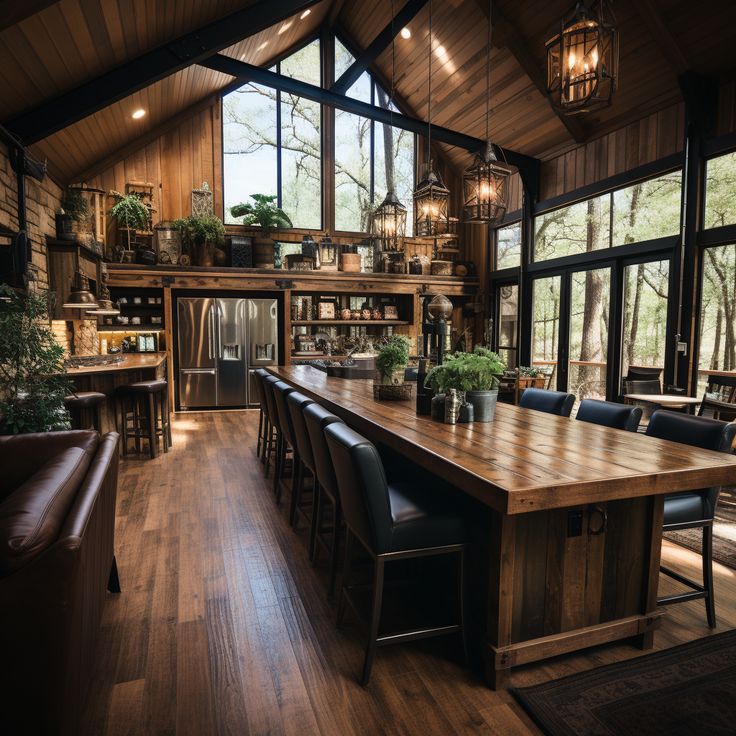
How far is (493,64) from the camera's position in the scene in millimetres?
7152

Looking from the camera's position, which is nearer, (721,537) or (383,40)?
(721,537)

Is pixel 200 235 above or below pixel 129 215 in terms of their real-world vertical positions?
below

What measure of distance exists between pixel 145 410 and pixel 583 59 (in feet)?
15.8

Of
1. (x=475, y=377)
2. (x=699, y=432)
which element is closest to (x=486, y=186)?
(x=475, y=377)

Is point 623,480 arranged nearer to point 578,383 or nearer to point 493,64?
point 578,383

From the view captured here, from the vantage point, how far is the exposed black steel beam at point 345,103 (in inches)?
252

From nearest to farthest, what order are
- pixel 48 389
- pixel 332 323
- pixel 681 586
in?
1. pixel 681 586
2. pixel 48 389
3. pixel 332 323

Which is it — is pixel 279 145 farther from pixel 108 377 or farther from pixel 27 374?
pixel 27 374

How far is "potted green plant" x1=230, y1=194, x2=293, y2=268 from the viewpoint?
822 cm

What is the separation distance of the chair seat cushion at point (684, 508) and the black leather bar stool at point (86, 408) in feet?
13.5

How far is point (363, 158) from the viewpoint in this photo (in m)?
9.45

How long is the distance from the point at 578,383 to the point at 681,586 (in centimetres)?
492

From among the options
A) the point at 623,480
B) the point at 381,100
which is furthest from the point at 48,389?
the point at 381,100

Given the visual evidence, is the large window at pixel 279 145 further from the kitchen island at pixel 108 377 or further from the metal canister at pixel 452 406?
the metal canister at pixel 452 406
